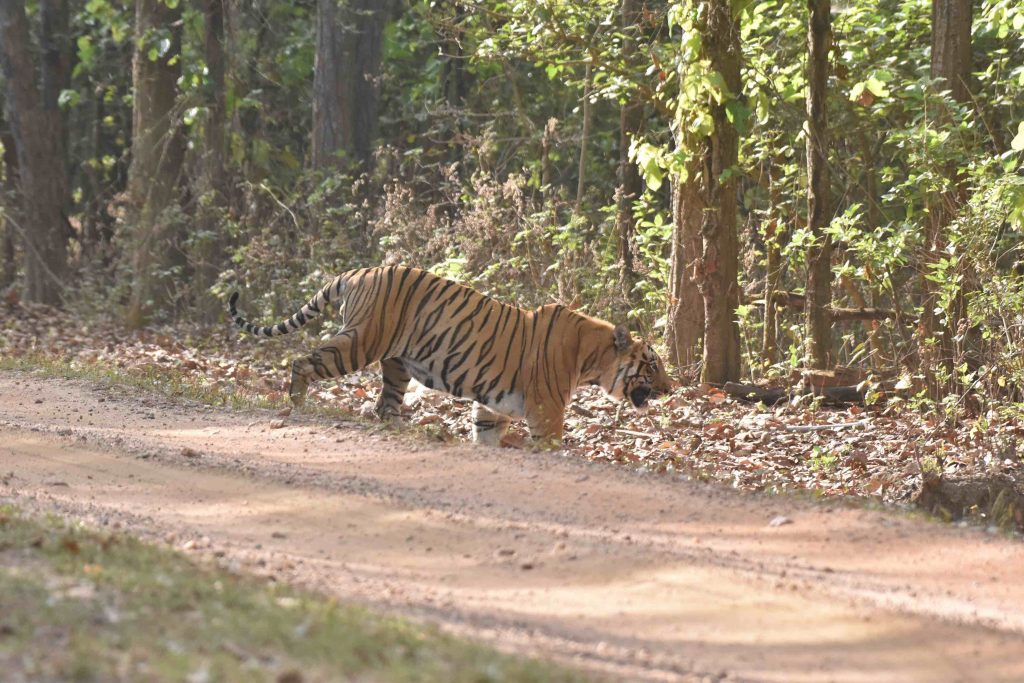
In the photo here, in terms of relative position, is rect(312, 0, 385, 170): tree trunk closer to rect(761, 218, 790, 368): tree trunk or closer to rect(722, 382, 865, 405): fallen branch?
rect(761, 218, 790, 368): tree trunk

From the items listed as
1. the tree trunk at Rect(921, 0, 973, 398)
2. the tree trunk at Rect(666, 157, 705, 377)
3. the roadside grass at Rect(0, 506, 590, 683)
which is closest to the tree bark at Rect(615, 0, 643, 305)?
the tree trunk at Rect(666, 157, 705, 377)

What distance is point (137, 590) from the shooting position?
5441 mm

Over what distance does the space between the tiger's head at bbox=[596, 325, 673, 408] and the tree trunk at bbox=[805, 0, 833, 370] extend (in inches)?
108

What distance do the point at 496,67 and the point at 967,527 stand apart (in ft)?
57.0

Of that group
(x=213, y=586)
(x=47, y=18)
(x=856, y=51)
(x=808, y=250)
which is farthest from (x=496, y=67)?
(x=213, y=586)

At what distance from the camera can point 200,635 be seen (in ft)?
16.0

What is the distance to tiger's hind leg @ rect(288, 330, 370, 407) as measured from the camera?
11625 mm

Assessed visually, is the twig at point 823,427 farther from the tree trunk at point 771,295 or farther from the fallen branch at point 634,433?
the tree trunk at point 771,295

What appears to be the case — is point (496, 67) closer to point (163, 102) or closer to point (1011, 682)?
point (163, 102)

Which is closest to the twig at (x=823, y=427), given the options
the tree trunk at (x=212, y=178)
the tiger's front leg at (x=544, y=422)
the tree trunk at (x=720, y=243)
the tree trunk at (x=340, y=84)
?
the tree trunk at (x=720, y=243)

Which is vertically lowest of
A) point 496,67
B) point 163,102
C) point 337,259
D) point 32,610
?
point 32,610

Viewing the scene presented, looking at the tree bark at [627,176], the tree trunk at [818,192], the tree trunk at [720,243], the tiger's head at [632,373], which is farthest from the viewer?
the tree bark at [627,176]

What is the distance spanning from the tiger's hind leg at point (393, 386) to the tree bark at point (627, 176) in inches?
178

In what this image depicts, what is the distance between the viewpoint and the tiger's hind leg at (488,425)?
11.6 meters
